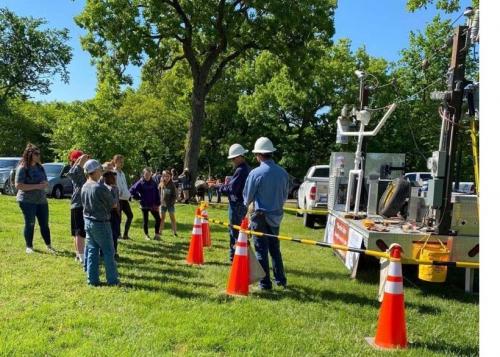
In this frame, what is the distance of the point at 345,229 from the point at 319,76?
96.1 feet

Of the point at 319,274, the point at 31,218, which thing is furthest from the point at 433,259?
the point at 31,218

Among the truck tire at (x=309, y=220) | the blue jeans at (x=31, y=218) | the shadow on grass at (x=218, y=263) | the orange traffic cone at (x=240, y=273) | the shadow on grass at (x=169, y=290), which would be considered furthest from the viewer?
the truck tire at (x=309, y=220)

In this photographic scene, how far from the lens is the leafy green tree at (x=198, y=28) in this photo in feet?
68.4

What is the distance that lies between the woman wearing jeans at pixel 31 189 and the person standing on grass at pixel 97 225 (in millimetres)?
2242

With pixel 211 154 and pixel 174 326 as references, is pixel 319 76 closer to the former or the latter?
pixel 211 154

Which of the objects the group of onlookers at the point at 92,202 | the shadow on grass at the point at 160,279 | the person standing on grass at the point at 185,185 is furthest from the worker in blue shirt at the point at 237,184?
the person standing on grass at the point at 185,185

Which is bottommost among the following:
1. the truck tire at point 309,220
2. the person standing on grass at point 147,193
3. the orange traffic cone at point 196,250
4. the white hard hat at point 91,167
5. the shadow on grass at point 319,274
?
the shadow on grass at point 319,274

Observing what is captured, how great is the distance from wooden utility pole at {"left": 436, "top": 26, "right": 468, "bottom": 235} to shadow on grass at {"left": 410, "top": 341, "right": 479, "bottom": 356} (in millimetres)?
1967

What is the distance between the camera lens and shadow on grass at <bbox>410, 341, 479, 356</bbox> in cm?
482

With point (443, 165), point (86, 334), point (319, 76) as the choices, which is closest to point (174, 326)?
point (86, 334)

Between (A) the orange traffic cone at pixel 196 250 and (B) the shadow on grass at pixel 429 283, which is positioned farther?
(A) the orange traffic cone at pixel 196 250

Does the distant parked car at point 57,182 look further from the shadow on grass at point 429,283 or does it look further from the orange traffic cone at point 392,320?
the orange traffic cone at point 392,320

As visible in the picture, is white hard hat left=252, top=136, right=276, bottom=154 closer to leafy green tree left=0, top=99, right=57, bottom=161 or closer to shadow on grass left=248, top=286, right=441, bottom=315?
shadow on grass left=248, top=286, right=441, bottom=315

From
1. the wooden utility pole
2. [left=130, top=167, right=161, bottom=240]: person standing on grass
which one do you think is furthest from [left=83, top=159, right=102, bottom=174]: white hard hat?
the wooden utility pole
